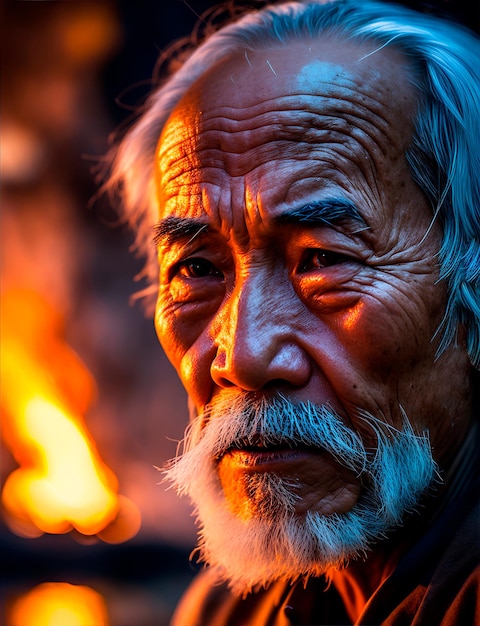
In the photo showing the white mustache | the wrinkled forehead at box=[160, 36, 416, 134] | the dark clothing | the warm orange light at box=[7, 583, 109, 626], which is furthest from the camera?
the warm orange light at box=[7, 583, 109, 626]

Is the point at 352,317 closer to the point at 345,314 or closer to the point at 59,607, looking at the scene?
the point at 345,314

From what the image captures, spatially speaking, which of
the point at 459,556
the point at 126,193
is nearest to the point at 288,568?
the point at 459,556

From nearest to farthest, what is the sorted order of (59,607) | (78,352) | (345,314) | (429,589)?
1. (429,589)
2. (345,314)
3. (59,607)
4. (78,352)

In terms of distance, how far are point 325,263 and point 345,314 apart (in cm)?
16

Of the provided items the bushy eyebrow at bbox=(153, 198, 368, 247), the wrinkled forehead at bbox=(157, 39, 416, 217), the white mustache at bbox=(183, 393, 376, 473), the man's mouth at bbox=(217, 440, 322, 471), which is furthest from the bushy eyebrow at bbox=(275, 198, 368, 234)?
the man's mouth at bbox=(217, 440, 322, 471)

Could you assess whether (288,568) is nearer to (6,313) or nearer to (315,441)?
(315,441)

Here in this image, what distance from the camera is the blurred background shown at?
143 inches

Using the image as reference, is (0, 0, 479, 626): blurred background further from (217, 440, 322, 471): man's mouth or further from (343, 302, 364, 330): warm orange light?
(343, 302, 364, 330): warm orange light

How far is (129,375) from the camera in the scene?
4.28 metres

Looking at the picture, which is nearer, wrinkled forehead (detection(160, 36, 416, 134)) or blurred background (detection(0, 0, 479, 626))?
wrinkled forehead (detection(160, 36, 416, 134))

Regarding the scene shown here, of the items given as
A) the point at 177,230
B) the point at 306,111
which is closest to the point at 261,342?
the point at 177,230

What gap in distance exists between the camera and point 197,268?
207 centimetres

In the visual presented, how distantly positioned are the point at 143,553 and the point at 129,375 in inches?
43.4

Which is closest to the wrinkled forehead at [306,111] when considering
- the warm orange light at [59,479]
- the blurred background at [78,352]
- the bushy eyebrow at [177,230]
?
the bushy eyebrow at [177,230]
